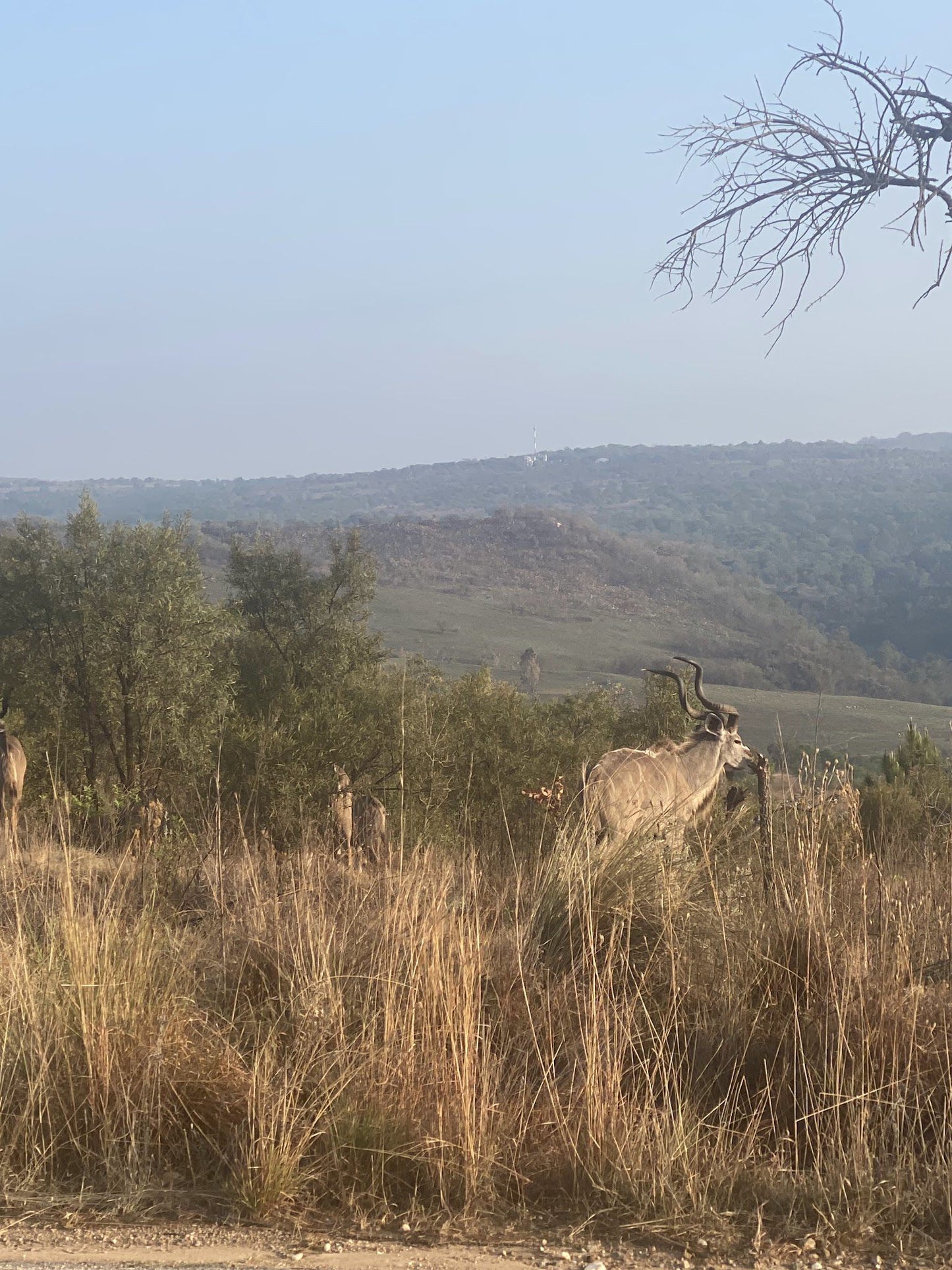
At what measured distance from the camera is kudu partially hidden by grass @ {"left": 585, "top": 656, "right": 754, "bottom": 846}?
26.9ft

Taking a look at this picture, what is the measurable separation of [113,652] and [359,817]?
4.63 meters

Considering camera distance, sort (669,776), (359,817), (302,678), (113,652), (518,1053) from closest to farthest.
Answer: (518,1053) < (669,776) < (359,817) < (113,652) < (302,678)

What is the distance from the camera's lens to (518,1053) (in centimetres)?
450

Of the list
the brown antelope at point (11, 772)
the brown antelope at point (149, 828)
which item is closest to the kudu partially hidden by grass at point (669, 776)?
the brown antelope at point (149, 828)

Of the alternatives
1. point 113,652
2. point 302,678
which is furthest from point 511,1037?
point 302,678

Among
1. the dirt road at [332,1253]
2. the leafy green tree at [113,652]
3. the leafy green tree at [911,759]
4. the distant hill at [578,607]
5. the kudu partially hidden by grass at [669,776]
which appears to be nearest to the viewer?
the dirt road at [332,1253]

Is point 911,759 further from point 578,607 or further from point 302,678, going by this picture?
point 578,607

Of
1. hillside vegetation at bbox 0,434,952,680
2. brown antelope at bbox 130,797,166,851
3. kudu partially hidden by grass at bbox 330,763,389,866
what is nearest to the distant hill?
hillside vegetation at bbox 0,434,952,680

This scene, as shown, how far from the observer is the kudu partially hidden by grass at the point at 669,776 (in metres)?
8.21

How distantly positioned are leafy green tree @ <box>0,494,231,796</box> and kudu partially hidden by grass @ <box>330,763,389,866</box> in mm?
2900

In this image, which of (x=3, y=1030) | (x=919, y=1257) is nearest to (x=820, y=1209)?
(x=919, y=1257)

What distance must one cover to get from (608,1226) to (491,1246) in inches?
14.9

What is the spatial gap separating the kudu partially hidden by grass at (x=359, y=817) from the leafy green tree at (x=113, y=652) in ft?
9.52

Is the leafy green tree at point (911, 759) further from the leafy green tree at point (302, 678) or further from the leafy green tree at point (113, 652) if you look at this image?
the leafy green tree at point (113, 652)
